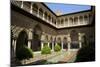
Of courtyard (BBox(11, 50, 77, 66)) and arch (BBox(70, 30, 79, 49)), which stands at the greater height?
arch (BBox(70, 30, 79, 49))

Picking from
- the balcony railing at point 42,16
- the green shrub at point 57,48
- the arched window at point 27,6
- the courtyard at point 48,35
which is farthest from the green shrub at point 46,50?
the arched window at point 27,6

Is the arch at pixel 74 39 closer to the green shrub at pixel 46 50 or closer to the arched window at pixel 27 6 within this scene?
the green shrub at pixel 46 50

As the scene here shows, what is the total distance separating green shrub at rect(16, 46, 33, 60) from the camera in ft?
10.1

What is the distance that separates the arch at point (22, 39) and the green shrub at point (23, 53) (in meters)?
0.06

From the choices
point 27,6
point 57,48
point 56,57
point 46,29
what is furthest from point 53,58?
point 27,6

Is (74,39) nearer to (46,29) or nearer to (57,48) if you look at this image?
(57,48)

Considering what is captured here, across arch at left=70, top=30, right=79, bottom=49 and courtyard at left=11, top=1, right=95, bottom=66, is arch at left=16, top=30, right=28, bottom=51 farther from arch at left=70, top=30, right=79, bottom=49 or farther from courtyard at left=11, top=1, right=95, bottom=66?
arch at left=70, top=30, right=79, bottom=49

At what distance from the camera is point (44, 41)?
331cm

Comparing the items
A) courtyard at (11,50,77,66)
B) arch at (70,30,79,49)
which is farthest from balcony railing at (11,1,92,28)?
courtyard at (11,50,77,66)

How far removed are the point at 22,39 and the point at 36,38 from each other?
0.83 ft

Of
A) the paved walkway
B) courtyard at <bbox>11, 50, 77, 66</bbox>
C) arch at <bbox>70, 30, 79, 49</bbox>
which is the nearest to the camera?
courtyard at <bbox>11, 50, 77, 66</bbox>

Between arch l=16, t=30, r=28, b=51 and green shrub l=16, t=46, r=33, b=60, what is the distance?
6 cm

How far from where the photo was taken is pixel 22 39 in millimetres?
3137
